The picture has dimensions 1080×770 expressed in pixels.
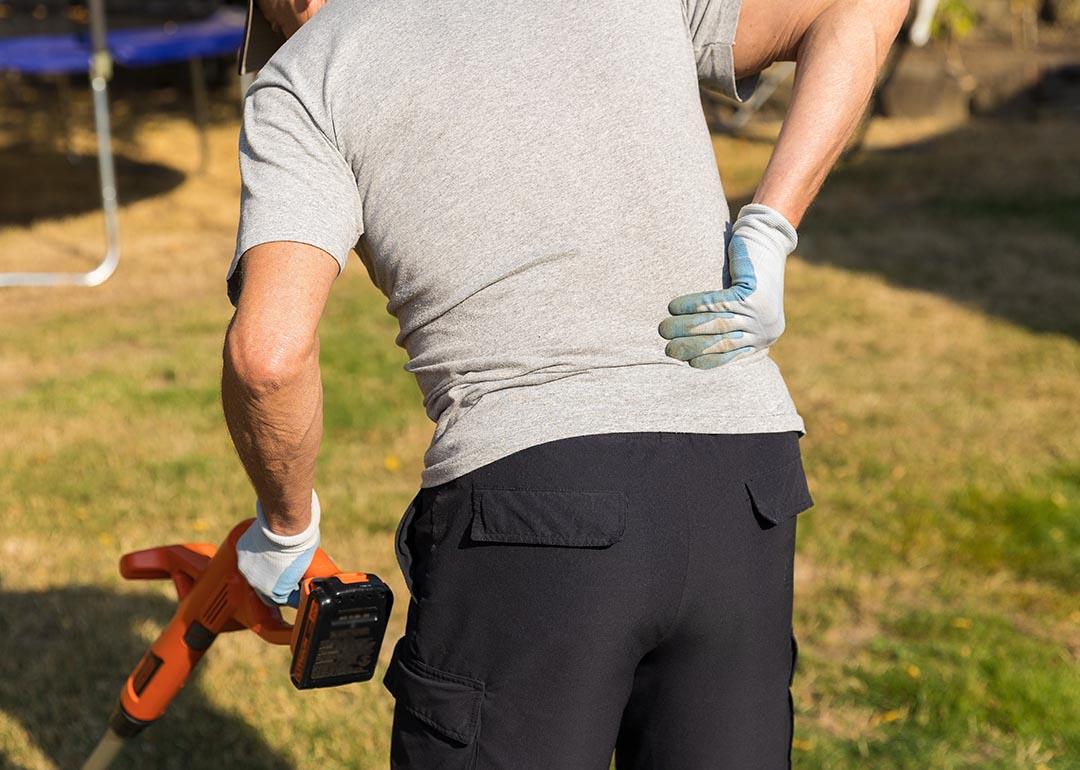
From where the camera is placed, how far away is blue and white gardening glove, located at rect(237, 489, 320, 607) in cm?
179

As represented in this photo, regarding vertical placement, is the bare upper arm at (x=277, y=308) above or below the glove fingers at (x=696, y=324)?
above

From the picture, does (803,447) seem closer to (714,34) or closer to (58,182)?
(714,34)

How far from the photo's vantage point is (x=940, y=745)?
3.18 meters

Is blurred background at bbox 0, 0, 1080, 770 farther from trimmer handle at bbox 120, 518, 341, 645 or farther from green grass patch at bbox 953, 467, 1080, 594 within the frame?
trimmer handle at bbox 120, 518, 341, 645

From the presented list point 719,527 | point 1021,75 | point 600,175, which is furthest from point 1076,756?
point 1021,75

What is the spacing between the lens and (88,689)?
134 inches

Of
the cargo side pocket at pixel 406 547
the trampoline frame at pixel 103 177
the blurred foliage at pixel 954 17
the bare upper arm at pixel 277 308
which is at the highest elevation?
the bare upper arm at pixel 277 308

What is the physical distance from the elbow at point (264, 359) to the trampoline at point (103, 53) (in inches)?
237

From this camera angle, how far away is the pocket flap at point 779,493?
1.62 metres

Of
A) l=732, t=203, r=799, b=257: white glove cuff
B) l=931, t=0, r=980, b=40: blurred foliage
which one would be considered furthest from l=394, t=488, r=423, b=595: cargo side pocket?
l=931, t=0, r=980, b=40: blurred foliage

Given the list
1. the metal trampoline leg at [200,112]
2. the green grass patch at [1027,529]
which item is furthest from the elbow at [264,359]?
the metal trampoline leg at [200,112]

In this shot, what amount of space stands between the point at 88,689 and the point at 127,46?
18.1 ft

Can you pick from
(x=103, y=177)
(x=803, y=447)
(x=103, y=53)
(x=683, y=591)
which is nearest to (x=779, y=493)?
(x=683, y=591)

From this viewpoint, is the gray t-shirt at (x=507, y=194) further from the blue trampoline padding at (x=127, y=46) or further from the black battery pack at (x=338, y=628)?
the blue trampoline padding at (x=127, y=46)
